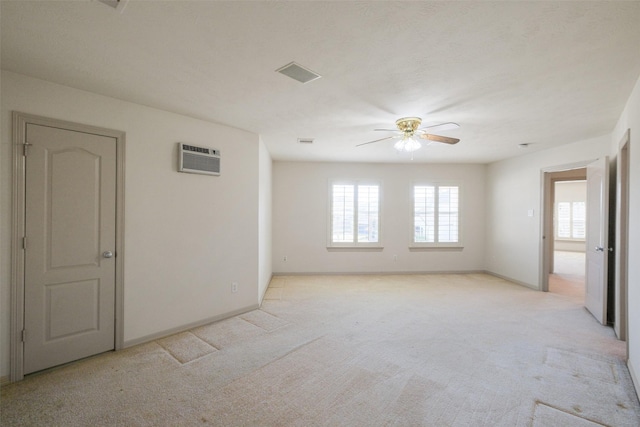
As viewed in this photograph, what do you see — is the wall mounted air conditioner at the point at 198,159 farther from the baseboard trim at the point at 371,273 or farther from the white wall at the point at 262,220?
the baseboard trim at the point at 371,273

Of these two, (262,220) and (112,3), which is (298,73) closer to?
(112,3)

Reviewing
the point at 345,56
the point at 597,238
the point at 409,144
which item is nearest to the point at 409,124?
the point at 409,144

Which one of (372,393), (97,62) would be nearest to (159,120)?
(97,62)

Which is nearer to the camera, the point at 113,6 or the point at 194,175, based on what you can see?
the point at 113,6

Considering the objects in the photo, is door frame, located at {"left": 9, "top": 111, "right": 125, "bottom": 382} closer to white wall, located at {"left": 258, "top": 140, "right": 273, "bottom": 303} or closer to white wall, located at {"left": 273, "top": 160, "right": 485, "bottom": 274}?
white wall, located at {"left": 258, "top": 140, "right": 273, "bottom": 303}

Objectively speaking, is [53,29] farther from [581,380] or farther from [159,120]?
[581,380]

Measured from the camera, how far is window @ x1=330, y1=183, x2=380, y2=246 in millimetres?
6387

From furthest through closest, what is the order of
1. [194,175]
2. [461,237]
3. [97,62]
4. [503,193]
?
[461,237] < [503,193] < [194,175] < [97,62]

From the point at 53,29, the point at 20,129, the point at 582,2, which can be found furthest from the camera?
the point at 20,129

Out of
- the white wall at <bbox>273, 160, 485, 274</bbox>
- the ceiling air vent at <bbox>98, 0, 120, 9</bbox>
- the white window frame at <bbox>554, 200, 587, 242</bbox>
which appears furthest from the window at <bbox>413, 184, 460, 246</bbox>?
the white window frame at <bbox>554, 200, 587, 242</bbox>

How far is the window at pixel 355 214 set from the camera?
6.39 meters

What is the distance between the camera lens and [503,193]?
6074 millimetres

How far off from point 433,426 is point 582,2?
103 inches

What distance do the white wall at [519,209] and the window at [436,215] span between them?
74 centimetres
